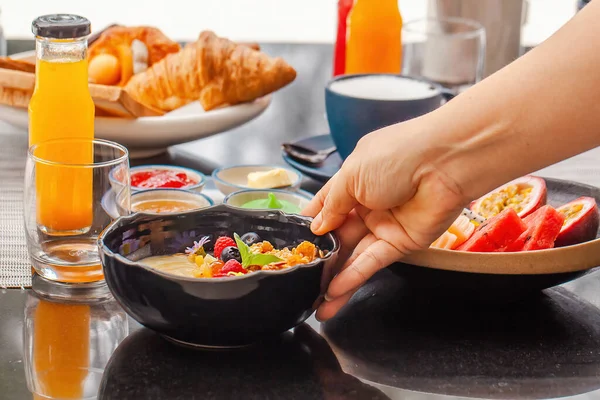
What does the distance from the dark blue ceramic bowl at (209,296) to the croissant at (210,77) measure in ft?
2.53

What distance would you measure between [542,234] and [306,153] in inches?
27.2

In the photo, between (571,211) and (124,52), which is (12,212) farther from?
(571,211)

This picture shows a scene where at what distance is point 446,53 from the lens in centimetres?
194

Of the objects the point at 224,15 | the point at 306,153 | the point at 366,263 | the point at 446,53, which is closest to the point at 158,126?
the point at 306,153

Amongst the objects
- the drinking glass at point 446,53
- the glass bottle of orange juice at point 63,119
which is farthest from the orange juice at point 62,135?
the drinking glass at point 446,53

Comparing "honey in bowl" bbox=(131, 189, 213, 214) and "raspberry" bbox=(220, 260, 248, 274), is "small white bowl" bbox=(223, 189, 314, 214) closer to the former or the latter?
"honey in bowl" bbox=(131, 189, 213, 214)

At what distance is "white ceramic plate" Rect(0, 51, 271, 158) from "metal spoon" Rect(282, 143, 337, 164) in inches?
5.2

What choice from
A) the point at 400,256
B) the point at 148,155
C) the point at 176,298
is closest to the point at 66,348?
the point at 176,298

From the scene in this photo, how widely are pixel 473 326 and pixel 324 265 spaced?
25 centimetres

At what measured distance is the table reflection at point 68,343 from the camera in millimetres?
1036

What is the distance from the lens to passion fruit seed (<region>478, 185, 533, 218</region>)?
1388 mm

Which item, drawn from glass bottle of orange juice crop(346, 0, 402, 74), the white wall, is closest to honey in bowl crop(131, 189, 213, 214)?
glass bottle of orange juice crop(346, 0, 402, 74)

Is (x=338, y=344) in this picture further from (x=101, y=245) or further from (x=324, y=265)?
(x=101, y=245)

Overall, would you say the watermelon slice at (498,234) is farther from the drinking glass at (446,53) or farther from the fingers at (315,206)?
the drinking glass at (446,53)
